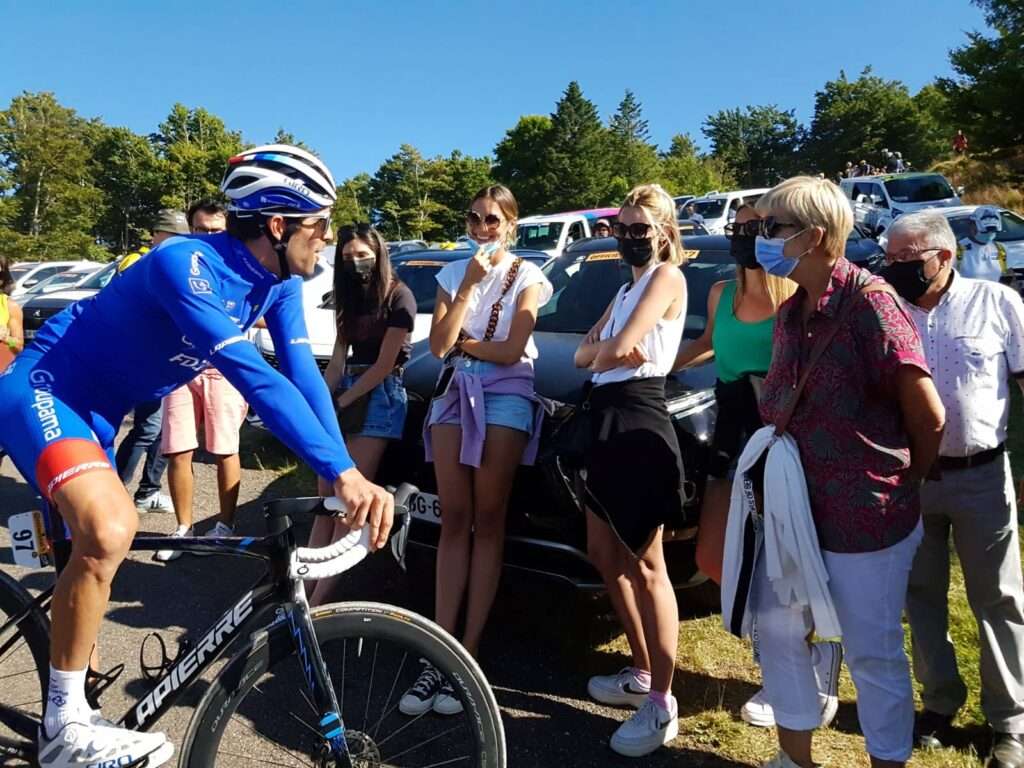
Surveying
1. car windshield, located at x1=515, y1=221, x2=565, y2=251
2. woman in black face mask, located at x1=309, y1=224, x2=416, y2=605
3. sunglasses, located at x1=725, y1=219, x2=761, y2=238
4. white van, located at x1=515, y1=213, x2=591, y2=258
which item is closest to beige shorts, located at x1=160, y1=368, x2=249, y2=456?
woman in black face mask, located at x1=309, y1=224, x2=416, y2=605

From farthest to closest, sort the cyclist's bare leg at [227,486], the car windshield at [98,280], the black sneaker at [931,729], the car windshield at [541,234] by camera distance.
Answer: the car windshield at [541,234] → the car windshield at [98,280] → the cyclist's bare leg at [227,486] → the black sneaker at [931,729]

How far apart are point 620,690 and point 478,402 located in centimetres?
129

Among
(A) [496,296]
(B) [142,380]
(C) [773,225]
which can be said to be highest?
(C) [773,225]

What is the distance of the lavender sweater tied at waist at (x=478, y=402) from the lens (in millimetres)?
3344

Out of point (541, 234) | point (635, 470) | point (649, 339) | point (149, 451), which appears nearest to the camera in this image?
point (635, 470)

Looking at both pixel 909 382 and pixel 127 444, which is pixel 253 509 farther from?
pixel 909 382

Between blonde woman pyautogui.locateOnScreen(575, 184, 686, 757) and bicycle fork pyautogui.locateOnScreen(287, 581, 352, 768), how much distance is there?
3.94 feet

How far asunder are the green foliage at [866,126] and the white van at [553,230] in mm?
52065

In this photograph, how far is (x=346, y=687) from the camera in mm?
2135

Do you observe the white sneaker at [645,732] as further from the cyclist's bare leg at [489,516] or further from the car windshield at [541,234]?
the car windshield at [541,234]

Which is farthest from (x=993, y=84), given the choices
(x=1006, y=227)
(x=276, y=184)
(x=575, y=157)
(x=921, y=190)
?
(x=575, y=157)

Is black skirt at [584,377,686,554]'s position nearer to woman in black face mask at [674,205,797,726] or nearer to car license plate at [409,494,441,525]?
woman in black face mask at [674,205,797,726]

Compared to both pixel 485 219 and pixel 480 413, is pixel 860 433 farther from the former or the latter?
pixel 485 219

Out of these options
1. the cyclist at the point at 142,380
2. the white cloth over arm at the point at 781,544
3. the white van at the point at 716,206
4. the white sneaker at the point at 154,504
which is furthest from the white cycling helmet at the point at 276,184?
the white van at the point at 716,206
